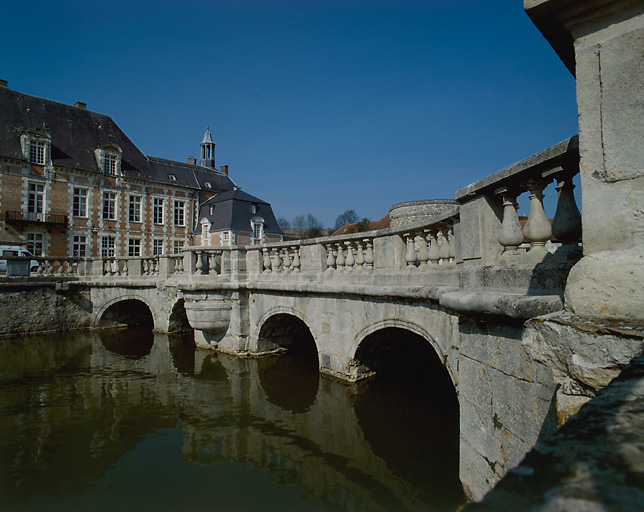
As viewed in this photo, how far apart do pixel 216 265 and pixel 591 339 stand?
962 cm

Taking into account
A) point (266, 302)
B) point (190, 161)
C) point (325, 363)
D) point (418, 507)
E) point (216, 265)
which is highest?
point (190, 161)

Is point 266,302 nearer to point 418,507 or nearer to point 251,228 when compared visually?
point 418,507

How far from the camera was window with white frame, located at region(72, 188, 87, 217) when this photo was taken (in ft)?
80.1

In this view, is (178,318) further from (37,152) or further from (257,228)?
(257,228)

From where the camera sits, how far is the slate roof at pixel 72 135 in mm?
22859

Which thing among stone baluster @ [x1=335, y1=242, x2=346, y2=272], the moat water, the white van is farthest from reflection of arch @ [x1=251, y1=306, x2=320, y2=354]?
the white van

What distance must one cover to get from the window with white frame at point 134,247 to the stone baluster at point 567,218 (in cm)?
2842

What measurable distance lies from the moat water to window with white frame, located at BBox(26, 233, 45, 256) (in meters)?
16.6

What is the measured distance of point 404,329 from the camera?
645 centimetres

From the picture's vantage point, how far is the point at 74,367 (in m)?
9.59

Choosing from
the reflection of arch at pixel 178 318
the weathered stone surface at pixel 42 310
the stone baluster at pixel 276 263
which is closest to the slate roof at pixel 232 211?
the weathered stone surface at pixel 42 310

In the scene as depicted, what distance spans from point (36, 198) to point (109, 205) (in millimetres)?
4016

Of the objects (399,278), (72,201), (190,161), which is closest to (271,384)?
(399,278)

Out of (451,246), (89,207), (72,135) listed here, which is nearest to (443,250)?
(451,246)
